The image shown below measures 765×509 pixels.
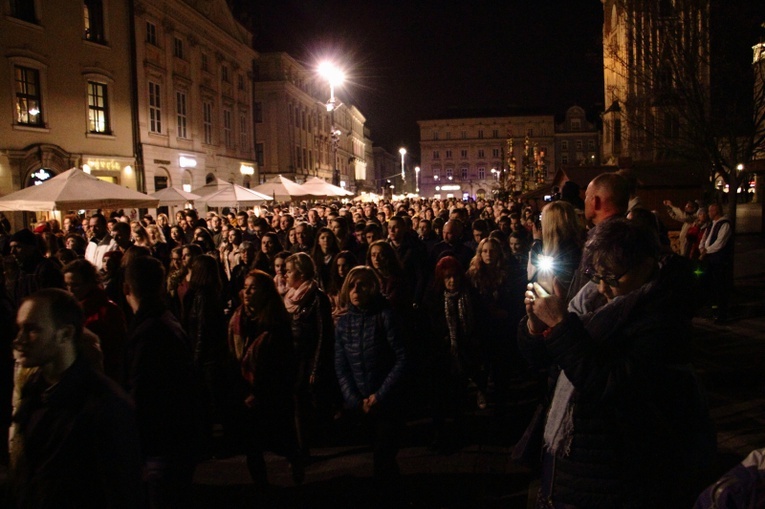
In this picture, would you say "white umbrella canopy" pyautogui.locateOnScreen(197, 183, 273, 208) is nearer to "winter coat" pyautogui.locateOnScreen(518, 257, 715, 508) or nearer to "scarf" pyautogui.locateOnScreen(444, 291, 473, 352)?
"scarf" pyautogui.locateOnScreen(444, 291, 473, 352)

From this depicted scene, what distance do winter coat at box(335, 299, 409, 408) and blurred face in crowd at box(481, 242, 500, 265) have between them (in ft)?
7.19

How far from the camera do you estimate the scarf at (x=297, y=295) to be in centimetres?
571

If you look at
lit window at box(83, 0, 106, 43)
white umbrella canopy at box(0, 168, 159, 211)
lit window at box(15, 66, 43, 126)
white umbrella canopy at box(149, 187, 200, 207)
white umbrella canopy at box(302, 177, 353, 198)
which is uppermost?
lit window at box(83, 0, 106, 43)

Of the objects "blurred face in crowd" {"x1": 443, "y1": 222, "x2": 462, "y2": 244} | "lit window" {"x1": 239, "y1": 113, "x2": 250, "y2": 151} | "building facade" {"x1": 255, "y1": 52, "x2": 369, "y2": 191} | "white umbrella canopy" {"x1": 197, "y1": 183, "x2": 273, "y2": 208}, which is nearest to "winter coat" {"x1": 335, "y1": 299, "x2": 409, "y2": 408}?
"blurred face in crowd" {"x1": 443, "y1": 222, "x2": 462, "y2": 244}

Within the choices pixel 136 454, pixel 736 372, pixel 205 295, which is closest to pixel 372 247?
pixel 205 295

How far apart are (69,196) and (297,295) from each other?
7.85 m

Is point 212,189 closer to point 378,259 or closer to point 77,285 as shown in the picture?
point 378,259

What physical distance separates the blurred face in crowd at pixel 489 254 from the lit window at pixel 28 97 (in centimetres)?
2233

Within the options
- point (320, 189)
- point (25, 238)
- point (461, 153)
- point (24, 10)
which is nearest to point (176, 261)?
point (25, 238)

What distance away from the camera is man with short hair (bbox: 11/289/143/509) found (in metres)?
2.46

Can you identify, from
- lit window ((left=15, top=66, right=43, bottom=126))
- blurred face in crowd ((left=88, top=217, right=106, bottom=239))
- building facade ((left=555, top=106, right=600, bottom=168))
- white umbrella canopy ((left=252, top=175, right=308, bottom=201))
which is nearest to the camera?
blurred face in crowd ((left=88, top=217, right=106, bottom=239))

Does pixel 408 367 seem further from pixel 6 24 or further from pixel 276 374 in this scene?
pixel 6 24

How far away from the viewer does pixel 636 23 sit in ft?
42.3

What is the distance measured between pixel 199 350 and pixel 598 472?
4140 mm
